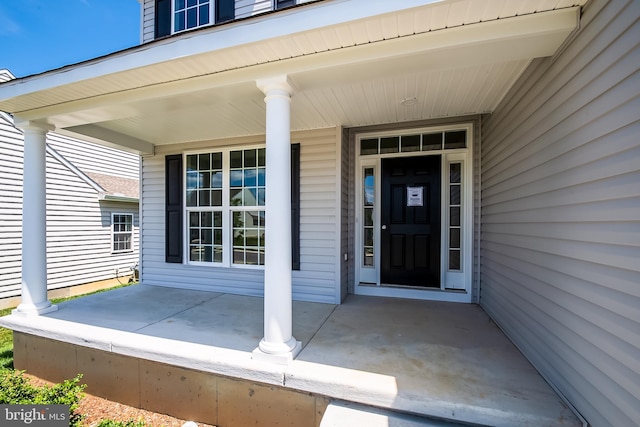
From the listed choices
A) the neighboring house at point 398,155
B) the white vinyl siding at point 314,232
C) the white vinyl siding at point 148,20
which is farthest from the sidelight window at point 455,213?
the white vinyl siding at point 148,20

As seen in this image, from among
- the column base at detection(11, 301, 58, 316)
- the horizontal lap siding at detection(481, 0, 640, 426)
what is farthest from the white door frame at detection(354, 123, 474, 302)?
the column base at detection(11, 301, 58, 316)

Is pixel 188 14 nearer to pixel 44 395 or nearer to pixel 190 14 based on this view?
pixel 190 14

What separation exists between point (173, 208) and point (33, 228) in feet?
5.18

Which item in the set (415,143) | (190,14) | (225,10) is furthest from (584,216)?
(190,14)

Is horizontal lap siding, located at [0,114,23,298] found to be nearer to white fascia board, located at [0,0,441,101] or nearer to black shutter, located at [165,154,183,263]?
black shutter, located at [165,154,183,263]

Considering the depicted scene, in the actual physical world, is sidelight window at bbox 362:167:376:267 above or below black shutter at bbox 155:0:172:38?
below

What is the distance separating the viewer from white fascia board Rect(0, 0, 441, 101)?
159 cm

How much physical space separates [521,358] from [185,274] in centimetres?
423

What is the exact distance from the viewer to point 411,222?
3652 millimetres

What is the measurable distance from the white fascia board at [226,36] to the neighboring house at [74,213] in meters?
4.71

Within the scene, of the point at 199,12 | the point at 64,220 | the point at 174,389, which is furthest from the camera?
the point at 64,220

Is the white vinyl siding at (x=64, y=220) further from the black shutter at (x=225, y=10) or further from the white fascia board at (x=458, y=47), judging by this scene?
the white fascia board at (x=458, y=47)

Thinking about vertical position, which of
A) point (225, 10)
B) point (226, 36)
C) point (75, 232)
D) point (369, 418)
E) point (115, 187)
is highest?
point (225, 10)

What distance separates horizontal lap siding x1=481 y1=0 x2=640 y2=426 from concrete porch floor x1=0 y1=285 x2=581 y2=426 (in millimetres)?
289
